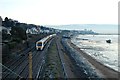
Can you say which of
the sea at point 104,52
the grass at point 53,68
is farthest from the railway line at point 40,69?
the sea at point 104,52

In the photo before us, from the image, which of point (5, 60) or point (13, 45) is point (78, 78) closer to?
point (5, 60)

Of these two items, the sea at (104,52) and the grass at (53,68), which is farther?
the sea at (104,52)

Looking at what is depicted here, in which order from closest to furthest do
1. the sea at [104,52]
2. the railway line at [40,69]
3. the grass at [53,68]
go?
the railway line at [40,69] → the grass at [53,68] → the sea at [104,52]

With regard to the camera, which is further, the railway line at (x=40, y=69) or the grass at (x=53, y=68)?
the grass at (x=53, y=68)

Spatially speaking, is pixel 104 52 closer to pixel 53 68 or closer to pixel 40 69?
pixel 53 68

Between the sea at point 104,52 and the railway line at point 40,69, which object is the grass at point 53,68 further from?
the sea at point 104,52

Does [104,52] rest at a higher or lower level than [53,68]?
lower

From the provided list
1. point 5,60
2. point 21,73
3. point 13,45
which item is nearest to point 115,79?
point 21,73

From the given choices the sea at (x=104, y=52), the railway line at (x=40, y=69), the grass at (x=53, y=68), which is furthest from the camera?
the sea at (x=104, y=52)

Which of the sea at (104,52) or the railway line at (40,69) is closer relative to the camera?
the railway line at (40,69)

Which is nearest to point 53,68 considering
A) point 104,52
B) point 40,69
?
point 40,69

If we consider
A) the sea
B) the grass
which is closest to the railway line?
the grass

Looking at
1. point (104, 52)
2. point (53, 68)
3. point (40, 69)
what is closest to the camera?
point (40, 69)

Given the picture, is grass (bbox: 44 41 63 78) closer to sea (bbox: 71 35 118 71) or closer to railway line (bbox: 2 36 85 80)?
railway line (bbox: 2 36 85 80)
